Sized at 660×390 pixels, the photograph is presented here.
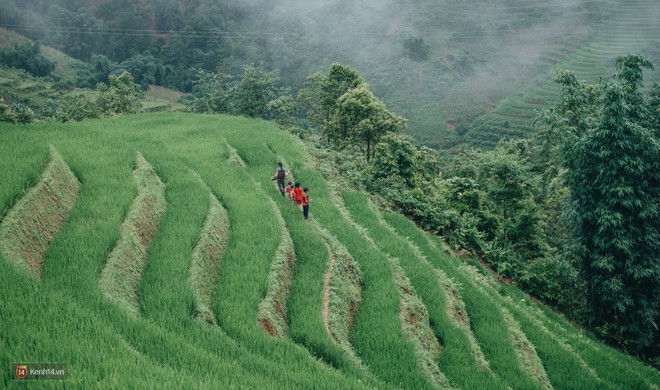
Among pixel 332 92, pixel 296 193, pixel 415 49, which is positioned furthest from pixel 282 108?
pixel 415 49

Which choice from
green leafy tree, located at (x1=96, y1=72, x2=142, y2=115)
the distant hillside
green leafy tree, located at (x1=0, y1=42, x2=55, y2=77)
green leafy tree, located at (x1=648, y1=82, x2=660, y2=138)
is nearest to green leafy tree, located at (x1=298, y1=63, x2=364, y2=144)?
green leafy tree, located at (x1=96, y1=72, x2=142, y2=115)

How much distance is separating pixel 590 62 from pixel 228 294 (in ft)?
317

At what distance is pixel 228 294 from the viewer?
25.8 feet

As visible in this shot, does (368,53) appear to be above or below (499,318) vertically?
above

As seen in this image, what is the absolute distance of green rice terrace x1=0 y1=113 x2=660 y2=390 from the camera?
5.48 metres

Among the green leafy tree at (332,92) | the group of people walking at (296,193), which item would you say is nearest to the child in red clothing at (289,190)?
the group of people walking at (296,193)

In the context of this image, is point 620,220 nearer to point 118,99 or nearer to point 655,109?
point 655,109

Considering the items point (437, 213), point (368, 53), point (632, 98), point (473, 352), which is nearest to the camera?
point (473, 352)

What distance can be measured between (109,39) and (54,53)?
20876 mm

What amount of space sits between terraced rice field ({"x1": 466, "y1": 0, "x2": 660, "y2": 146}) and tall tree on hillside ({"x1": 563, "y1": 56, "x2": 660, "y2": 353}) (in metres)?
52.5

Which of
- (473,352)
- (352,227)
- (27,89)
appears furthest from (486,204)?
(27,89)

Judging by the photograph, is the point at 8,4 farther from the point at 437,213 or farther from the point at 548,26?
the point at 548,26

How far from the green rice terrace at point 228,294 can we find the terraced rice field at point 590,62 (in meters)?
59.2

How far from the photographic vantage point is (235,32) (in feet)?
381
